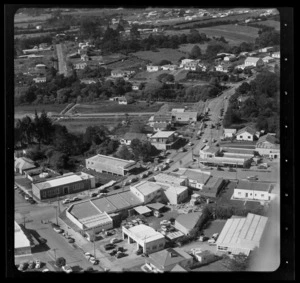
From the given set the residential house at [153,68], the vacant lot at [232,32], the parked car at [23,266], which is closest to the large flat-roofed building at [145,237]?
the parked car at [23,266]

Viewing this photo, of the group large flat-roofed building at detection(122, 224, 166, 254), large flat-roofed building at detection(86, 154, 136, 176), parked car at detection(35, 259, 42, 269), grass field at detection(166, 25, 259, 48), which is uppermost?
grass field at detection(166, 25, 259, 48)

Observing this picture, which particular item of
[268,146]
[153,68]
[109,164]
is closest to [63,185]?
[109,164]

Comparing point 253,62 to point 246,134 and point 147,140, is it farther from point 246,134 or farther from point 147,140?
point 147,140

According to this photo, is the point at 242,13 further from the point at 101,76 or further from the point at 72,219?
the point at 72,219

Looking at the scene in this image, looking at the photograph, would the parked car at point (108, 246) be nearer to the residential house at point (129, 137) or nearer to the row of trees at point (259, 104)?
the residential house at point (129, 137)

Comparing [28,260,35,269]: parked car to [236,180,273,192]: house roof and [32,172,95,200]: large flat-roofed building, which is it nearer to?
[32,172,95,200]: large flat-roofed building

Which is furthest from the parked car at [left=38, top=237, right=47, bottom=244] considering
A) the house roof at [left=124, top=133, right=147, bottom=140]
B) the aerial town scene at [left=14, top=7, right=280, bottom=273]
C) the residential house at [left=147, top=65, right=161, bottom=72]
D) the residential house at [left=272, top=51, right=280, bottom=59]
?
the residential house at [left=272, top=51, right=280, bottom=59]
